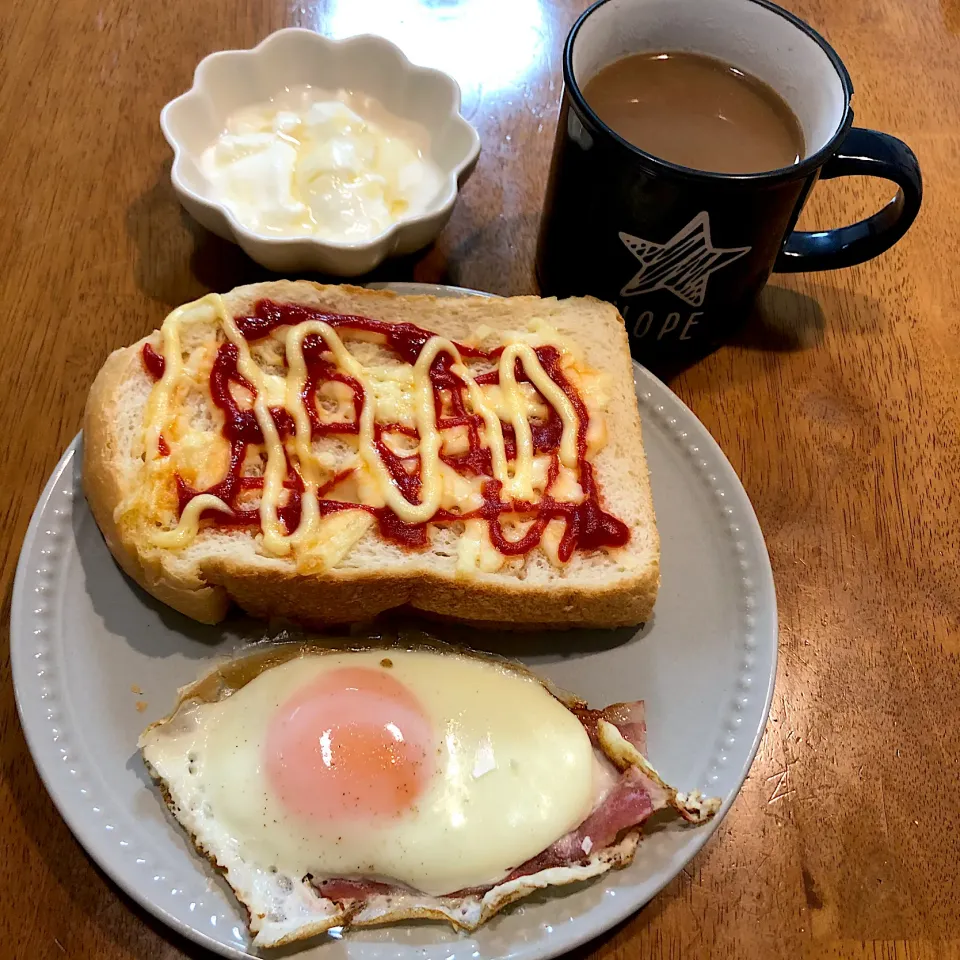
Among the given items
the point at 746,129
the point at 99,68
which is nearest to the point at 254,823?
the point at 746,129

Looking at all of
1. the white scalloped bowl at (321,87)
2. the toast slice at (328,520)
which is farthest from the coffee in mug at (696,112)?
the toast slice at (328,520)

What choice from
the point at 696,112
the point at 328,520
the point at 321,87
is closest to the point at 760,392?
the point at 696,112

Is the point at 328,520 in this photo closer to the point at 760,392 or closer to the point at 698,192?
the point at 698,192

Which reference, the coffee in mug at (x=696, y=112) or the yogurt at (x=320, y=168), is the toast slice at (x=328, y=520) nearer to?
the yogurt at (x=320, y=168)

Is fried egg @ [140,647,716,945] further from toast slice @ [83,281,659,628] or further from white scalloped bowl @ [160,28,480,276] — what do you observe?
white scalloped bowl @ [160,28,480,276]

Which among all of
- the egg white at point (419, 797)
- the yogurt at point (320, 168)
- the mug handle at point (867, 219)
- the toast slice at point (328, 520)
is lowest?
the egg white at point (419, 797)
